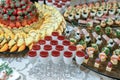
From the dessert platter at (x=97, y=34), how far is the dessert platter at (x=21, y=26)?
0.17 meters

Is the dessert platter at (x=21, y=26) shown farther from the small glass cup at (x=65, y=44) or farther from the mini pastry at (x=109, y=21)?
the mini pastry at (x=109, y=21)

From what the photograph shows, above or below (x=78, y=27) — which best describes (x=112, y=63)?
below

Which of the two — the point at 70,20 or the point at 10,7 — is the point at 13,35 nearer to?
the point at 10,7

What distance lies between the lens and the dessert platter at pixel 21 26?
1.95m

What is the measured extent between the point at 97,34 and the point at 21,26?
0.66 metres

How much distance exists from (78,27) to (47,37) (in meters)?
0.50

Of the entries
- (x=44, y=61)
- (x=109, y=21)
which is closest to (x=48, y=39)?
(x=44, y=61)

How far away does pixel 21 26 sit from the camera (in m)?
2.13

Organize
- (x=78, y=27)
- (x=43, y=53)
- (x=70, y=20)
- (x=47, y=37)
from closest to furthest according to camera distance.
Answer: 1. (x=43, y=53)
2. (x=47, y=37)
3. (x=78, y=27)
4. (x=70, y=20)

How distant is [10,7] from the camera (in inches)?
82.4

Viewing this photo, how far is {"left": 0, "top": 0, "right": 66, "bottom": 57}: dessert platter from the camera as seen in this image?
1947mm

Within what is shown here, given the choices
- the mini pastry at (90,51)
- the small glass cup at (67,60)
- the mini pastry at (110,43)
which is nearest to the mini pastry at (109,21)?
the mini pastry at (110,43)

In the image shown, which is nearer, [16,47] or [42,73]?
[42,73]

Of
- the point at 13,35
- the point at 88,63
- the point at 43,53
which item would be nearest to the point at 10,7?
the point at 13,35
